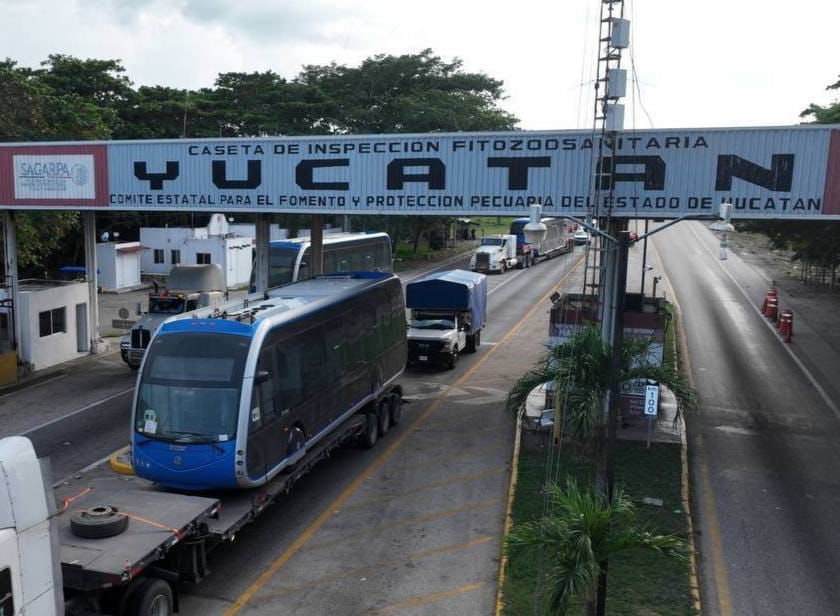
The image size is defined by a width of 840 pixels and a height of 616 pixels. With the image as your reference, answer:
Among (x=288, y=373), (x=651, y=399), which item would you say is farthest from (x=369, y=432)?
(x=651, y=399)

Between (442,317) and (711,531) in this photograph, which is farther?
(442,317)

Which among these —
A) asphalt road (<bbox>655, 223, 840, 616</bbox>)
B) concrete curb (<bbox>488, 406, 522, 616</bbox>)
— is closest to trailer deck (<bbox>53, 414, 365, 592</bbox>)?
concrete curb (<bbox>488, 406, 522, 616</bbox>)

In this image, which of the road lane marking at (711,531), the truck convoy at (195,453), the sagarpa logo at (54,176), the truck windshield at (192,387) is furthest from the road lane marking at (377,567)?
the sagarpa logo at (54,176)

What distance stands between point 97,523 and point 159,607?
1356 millimetres

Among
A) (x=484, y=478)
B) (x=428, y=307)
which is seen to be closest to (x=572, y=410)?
(x=484, y=478)

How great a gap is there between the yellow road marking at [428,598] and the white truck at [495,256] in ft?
149

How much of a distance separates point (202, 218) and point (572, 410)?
5811cm

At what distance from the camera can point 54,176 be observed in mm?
24797

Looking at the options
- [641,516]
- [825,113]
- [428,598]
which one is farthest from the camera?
[825,113]

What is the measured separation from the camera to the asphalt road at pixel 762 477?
11.9 m

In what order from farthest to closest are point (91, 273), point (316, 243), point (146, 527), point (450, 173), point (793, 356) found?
point (793, 356) < point (91, 273) < point (316, 243) < point (450, 173) < point (146, 527)

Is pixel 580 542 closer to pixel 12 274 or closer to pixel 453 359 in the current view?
pixel 453 359

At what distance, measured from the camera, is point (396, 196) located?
69.7ft

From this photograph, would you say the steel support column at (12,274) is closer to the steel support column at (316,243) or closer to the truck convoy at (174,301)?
the truck convoy at (174,301)
